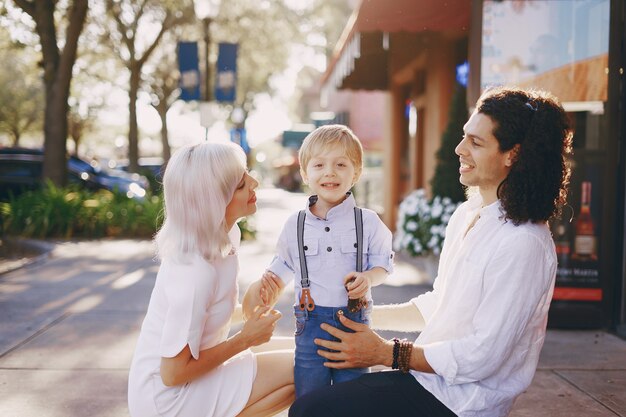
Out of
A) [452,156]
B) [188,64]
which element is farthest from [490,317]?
[188,64]

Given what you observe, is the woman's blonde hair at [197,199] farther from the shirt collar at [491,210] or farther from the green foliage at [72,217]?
the green foliage at [72,217]

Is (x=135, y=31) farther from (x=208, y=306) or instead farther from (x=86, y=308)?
(x=208, y=306)

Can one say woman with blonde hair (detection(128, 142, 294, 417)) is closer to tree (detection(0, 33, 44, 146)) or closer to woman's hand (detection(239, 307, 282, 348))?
woman's hand (detection(239, 307, 282, 348))

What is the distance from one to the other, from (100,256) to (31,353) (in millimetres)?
5433

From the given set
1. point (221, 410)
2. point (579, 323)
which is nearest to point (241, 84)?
point (579, 323)

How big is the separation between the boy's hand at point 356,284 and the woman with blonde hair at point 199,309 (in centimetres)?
29

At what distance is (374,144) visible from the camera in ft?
74.2

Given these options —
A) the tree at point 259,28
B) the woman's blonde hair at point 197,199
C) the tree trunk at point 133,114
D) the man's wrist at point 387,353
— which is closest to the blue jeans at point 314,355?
the man's wrist at point 387,353

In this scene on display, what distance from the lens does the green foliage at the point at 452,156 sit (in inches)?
310

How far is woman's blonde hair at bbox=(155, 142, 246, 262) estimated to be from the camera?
2.42 metres

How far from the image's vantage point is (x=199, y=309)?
2355mm

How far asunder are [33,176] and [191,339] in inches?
666

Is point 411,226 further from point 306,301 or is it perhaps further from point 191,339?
point 191,339

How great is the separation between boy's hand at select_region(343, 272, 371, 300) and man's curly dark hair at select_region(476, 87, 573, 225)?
0.62 m
